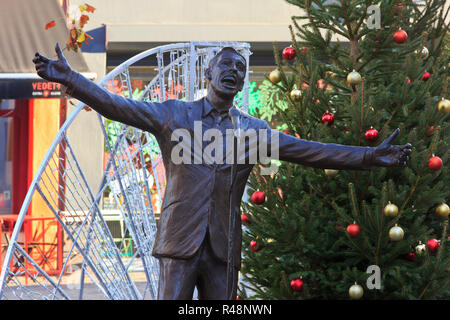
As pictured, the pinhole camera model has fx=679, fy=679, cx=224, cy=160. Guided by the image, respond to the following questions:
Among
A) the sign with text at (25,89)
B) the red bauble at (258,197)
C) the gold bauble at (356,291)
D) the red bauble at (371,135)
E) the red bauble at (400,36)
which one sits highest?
the sign with text at (25,89)

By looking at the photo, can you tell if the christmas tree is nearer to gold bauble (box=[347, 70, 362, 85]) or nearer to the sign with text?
gold bauble (box=[347, 70, 362, 85])

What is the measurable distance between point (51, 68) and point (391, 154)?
1.39 metres

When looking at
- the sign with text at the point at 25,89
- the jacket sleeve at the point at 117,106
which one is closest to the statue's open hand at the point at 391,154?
Result: the jacket sleeve at the point at 117,106

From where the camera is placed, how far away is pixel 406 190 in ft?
12.8

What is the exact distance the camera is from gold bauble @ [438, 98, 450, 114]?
4.11 metres

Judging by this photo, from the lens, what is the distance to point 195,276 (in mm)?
2701

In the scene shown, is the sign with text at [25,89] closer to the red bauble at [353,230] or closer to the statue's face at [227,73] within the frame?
the red bauble at [353,230]

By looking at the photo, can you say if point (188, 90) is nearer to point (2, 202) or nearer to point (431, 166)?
point (431, 166)

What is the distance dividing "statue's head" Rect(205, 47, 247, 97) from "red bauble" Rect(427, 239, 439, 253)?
5.84 feet

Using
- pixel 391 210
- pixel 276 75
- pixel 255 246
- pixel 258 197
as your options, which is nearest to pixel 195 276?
pixel 258 197

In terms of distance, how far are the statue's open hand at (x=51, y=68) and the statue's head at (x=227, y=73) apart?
1.99 ft

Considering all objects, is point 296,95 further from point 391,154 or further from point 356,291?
point 391,154

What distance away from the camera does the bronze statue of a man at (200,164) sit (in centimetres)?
266
